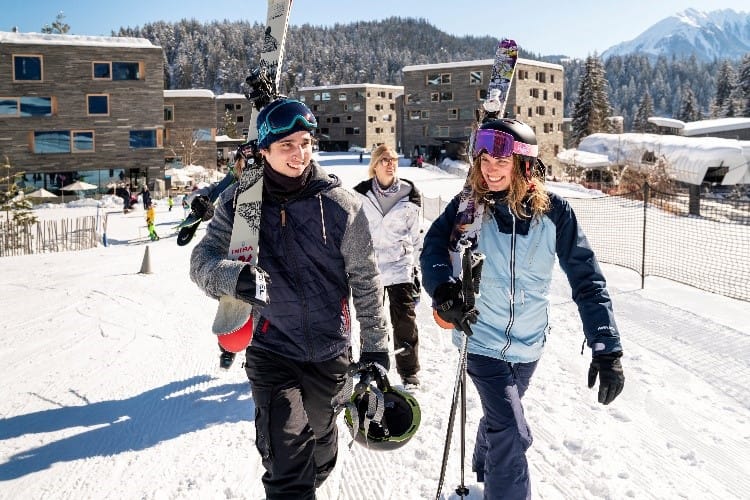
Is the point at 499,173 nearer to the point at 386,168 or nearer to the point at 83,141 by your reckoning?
the point at 386,168

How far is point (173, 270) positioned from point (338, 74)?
396ft

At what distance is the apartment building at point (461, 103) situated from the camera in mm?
57156

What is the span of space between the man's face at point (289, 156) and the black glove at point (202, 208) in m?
2.89

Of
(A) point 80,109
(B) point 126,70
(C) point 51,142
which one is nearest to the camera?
(C) point 51,142

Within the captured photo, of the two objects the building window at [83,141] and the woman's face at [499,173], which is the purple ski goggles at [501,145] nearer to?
the woman's face at [499,173]

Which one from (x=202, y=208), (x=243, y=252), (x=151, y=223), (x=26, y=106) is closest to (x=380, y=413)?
(x=243, y=252)

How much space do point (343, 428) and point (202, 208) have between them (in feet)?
8.91

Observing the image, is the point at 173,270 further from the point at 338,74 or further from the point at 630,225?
the point at 338,74

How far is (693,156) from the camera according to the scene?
33.1 meters

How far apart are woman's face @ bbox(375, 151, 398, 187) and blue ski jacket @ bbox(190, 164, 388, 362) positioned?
2.33 m

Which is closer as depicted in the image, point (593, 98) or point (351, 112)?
point (593, 98)

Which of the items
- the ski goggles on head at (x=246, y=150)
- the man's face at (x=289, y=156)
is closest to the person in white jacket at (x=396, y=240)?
the ski goggles on head at (x=246, y=150)

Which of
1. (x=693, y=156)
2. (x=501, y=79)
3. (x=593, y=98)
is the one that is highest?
(x=593, y=98)

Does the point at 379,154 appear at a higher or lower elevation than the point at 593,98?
lower
